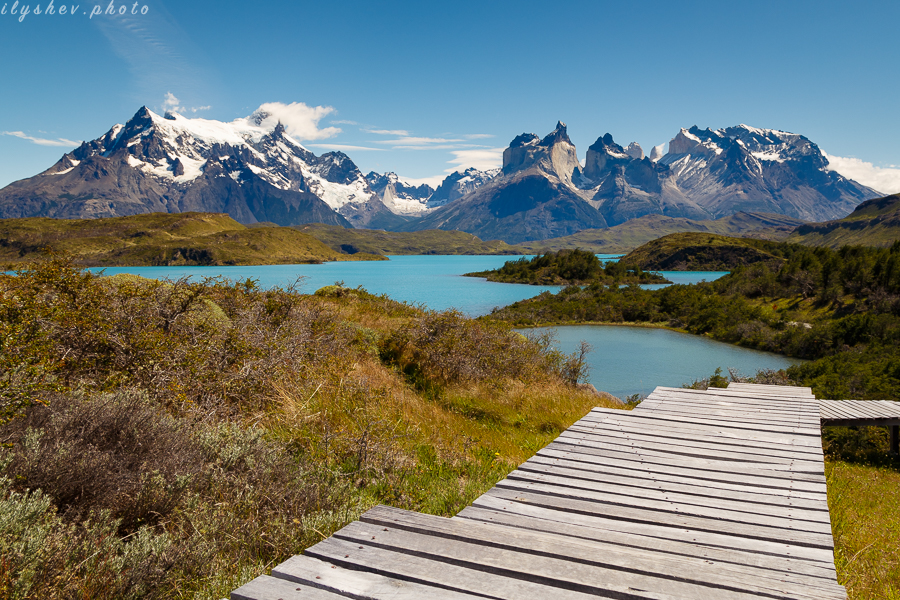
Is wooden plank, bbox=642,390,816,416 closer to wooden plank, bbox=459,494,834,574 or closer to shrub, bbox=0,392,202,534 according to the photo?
wooden plank, bbox=459,494,834,574

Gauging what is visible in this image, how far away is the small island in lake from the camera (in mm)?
124250

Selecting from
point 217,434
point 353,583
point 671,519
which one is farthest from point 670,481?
point 217,434

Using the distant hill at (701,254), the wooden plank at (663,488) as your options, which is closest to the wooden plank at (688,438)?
the wooden plank at (663,488)

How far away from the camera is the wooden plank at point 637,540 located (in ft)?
10.8

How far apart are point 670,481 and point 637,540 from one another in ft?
5.59

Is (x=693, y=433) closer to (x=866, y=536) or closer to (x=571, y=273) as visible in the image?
(x=866, y=536)

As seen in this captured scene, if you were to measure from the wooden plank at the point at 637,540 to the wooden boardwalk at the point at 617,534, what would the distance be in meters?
0.01

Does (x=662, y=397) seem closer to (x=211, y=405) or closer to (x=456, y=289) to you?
(x=211, y=405)

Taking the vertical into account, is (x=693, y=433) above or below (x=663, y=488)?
below

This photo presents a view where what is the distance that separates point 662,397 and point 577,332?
56211mm

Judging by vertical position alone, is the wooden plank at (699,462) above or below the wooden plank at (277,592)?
below

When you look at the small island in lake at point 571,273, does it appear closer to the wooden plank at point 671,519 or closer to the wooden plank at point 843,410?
the wooden plank at point 843,410

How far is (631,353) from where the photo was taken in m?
50.0

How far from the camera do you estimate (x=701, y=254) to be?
168625mm
